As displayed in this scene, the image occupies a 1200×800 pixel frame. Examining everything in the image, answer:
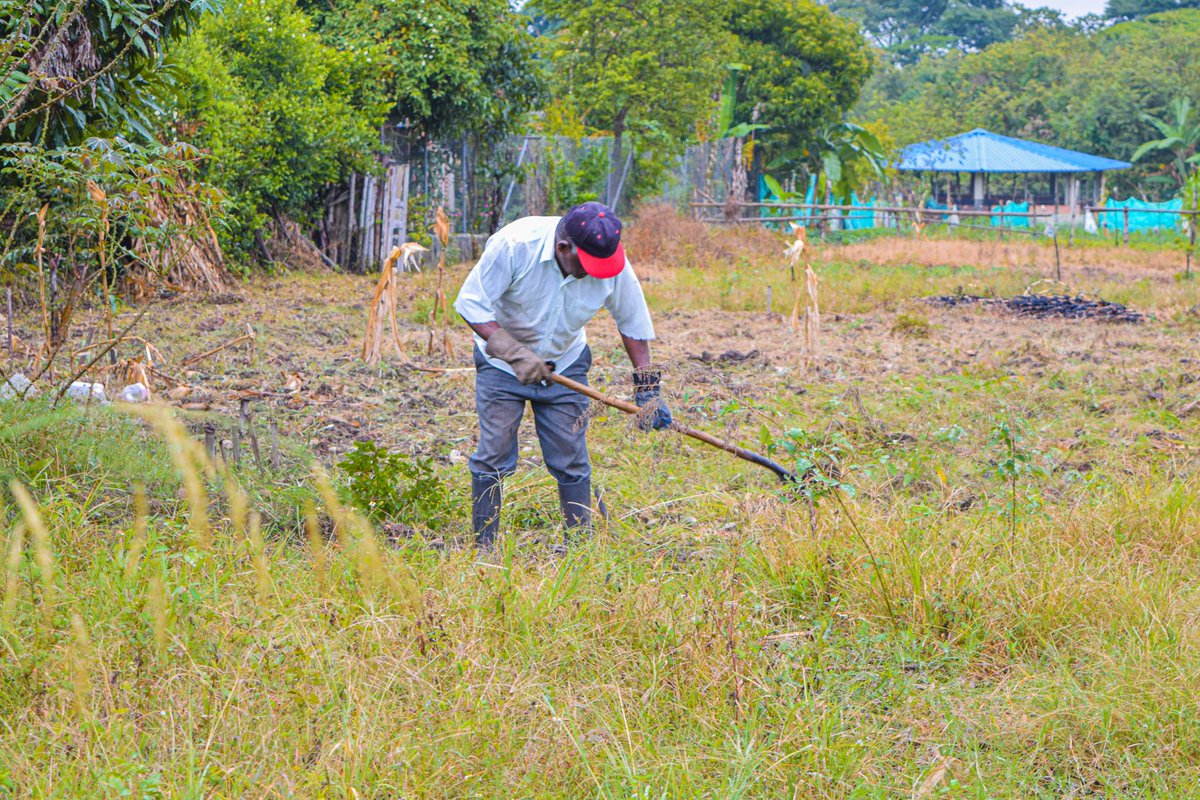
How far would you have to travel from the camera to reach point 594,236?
398cm

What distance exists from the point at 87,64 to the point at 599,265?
7.38 ft

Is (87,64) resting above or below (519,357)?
above

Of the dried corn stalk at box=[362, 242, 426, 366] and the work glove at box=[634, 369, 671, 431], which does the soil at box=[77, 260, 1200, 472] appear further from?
the dried corn stalk at box=[362, 242, 426, 366]

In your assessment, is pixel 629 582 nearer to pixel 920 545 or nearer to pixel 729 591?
pixel 729 591

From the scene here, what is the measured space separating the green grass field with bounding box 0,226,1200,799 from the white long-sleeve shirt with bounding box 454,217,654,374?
350mm

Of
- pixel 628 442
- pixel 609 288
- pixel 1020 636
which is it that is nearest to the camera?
pixel 1020 636

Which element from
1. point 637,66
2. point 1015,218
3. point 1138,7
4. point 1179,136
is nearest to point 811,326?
point 637,66

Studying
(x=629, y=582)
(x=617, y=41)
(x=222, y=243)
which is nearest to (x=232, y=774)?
(x=629, y=582)

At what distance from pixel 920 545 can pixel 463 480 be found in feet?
6.59

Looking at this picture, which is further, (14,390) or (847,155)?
(847,155)

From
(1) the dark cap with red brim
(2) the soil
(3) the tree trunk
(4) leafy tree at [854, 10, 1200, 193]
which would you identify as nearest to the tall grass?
(1) the dark cap with red brim

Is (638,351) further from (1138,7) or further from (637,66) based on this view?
(1138,7)

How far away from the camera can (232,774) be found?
2.48 metres

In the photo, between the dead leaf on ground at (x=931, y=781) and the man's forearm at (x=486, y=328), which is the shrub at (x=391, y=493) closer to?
the man's forearm at (x=486, y=328)
